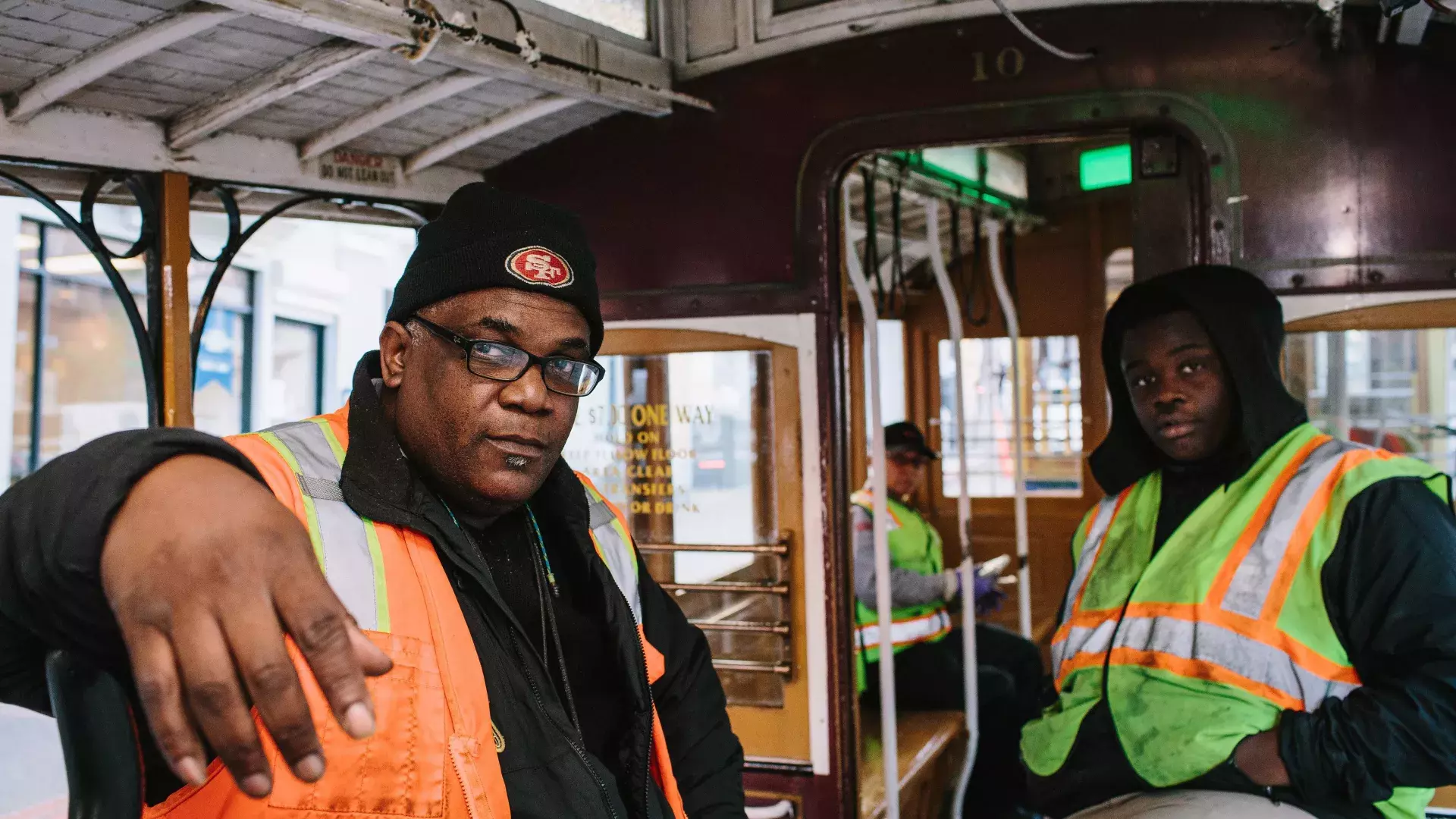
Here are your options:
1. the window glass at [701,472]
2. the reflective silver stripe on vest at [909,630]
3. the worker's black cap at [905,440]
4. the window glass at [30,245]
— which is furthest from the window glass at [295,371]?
the window glass at [701,472]

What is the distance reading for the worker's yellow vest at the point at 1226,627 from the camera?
1973 millimetres

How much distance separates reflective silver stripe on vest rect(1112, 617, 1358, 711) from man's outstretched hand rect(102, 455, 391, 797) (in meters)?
1.83

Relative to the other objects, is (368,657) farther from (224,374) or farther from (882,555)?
(224,374)

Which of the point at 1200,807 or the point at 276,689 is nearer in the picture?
the point at 276,689

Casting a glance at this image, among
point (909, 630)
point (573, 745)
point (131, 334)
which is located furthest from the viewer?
point (131, 334)

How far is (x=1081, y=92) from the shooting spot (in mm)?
3096

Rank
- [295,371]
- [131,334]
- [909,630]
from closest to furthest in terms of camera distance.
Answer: [909,630] → [131,334] → [295,371]

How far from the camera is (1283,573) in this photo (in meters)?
2.00

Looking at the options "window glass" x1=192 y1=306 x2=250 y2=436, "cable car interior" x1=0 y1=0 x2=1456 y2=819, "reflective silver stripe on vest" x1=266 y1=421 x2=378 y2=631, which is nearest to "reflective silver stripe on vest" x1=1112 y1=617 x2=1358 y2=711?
"cable car interior" x1=0 y1=0 x2=1456 y2=819

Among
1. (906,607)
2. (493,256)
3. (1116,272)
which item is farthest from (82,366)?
(493,256)

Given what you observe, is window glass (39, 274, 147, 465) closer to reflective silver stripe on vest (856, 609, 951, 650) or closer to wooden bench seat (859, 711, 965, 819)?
reflective silver stripe on vest (856, 609, 951, 650)

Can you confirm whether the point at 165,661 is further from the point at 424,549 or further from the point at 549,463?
the point at 549,463

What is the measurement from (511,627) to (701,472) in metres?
2.19

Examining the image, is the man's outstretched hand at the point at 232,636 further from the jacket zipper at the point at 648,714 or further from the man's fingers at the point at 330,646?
the jacket zipper at the point at 648,714
